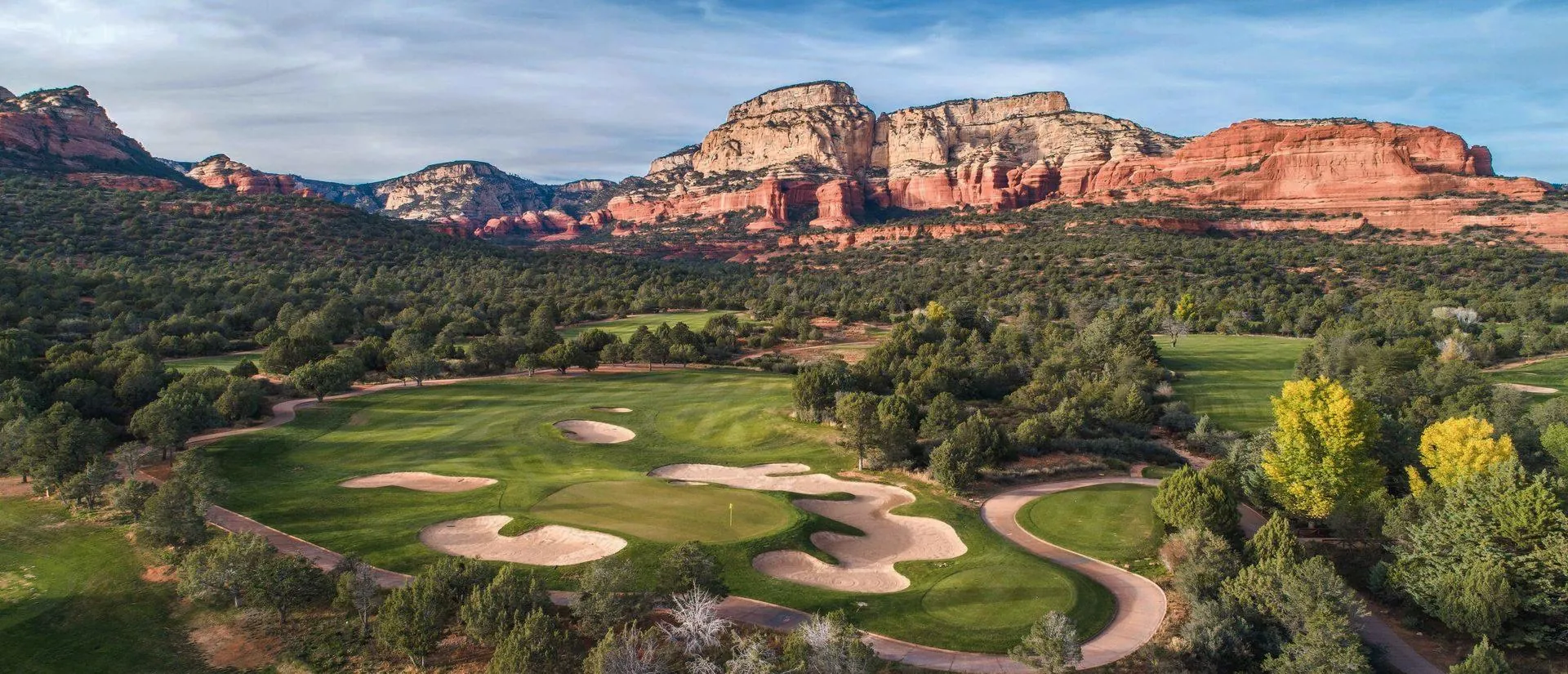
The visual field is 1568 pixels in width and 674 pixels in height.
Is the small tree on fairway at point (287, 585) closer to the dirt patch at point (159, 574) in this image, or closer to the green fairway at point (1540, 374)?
the dirt patch at point (159, 574)

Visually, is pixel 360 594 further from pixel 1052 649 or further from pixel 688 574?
pixel 1052 649

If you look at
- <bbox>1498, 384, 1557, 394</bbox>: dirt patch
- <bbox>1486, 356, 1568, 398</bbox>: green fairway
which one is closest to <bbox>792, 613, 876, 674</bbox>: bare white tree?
<bbox>1498, 384, 1557, 394</bbox>: dirt patch

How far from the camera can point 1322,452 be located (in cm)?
2431

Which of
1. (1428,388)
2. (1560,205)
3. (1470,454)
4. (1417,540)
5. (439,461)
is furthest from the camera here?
(1560,205)

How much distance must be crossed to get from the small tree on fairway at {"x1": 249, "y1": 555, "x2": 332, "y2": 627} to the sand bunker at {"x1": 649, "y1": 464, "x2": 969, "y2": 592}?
38.1ft

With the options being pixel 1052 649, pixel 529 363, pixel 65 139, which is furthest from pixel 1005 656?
pixel 65 139

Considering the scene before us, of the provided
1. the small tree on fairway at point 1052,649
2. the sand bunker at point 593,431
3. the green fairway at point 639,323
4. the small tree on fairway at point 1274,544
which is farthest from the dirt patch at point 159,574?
the green fairway at point 639,323

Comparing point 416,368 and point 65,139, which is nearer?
point 416,368

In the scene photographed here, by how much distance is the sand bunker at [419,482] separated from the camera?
2712 cm

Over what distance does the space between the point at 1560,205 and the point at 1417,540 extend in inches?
4698

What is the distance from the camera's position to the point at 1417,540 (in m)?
19.7

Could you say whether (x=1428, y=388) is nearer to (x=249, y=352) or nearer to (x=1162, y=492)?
(x=1162, y=492)

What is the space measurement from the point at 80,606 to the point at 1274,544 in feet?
106

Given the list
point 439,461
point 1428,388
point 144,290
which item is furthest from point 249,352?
point 1428,388
